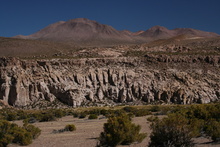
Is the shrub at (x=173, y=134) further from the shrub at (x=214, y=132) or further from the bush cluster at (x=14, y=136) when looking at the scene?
the bush cluster at (x=14, y=136)

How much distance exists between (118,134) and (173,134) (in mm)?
3190

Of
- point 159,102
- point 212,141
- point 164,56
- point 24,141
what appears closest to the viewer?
point 212,141

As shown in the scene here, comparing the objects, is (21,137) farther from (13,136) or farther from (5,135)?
(5,135)

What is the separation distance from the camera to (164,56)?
2486 inches

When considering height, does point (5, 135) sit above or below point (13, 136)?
above

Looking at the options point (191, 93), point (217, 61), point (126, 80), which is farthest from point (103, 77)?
point (217, 61)

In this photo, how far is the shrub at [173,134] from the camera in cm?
1247

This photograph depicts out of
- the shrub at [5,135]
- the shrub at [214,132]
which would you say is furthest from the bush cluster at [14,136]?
the shrub at [214,132]

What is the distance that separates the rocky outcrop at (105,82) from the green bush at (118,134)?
34802 mm

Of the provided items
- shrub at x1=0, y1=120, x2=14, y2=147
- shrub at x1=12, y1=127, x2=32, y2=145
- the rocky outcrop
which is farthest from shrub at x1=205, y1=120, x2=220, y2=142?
the rocky outcrop

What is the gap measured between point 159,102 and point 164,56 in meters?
14.8

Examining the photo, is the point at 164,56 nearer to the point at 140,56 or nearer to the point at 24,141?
the point at 140,56

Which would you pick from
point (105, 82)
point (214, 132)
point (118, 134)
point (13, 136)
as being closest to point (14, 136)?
point (13, 136)

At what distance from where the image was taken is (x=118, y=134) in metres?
14.5
